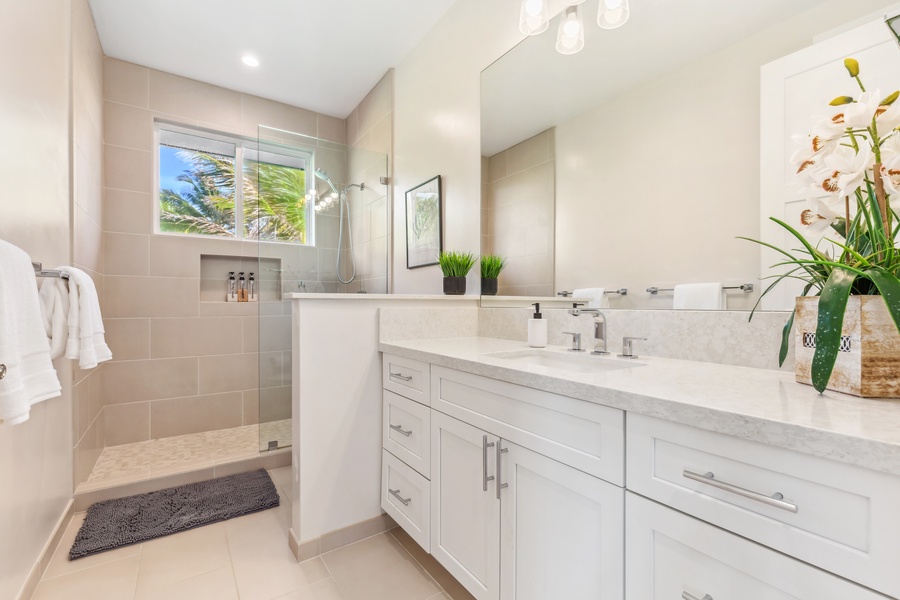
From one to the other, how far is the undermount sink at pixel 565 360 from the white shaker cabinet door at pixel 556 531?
1.07ft

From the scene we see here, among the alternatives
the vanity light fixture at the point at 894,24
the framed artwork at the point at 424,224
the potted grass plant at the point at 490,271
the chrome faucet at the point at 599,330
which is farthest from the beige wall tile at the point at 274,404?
the vanity light fixture at the point at 894,24

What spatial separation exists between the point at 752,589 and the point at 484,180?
5.88ft

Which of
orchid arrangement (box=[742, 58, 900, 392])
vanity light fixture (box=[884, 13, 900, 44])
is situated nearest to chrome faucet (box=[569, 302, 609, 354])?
orchid arrangement (box=[742, 58, 900, 392])

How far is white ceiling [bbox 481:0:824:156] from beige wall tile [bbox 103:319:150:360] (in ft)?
8.86

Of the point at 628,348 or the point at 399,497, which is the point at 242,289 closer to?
the point at 399,497

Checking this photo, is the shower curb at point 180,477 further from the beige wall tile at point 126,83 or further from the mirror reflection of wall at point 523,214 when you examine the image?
the beige wall tile at point 126,83

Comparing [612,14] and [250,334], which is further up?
[612,14]

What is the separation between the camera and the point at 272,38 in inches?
100

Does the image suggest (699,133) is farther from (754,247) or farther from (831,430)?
Result: (831,430)

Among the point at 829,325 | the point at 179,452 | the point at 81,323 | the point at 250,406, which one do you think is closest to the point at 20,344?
the point at 81,323

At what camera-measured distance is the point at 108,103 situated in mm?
2748

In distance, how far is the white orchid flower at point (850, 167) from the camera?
2.46 ft

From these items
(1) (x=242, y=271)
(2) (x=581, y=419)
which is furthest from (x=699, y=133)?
(1) (x=242, y=271)

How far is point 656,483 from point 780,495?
195 mm
